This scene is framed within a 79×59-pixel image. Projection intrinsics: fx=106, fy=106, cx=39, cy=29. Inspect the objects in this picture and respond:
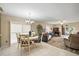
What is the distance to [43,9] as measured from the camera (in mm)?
2832

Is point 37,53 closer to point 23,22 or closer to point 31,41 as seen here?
point 31,41

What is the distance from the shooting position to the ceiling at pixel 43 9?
2.79 metres

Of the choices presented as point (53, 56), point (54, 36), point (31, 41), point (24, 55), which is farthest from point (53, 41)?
point (24, 55)

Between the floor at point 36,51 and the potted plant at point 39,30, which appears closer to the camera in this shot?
the floor at point 36,51

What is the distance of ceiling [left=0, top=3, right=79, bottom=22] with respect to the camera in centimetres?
279

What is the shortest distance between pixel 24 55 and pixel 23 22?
2.94 ft

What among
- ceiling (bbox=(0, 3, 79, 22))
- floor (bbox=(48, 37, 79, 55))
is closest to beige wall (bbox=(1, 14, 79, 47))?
ceiling (bbox=(0, 3, 79, 22))

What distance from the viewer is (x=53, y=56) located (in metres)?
2.84

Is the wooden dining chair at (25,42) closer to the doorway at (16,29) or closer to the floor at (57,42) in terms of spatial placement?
the doorway at (16,29)

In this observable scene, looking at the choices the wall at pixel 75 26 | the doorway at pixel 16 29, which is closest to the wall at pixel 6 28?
the doorway at pixel 16 29

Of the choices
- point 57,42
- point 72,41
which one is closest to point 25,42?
point 57,42

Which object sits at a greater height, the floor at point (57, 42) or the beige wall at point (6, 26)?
the beige wall at point (6, 26)

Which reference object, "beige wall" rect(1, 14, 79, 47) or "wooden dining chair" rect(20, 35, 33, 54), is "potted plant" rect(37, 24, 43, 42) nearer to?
"wooden dining chair" rect(20, 35, 33, 54)

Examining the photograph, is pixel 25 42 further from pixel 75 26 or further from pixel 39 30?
pixel 75 26
